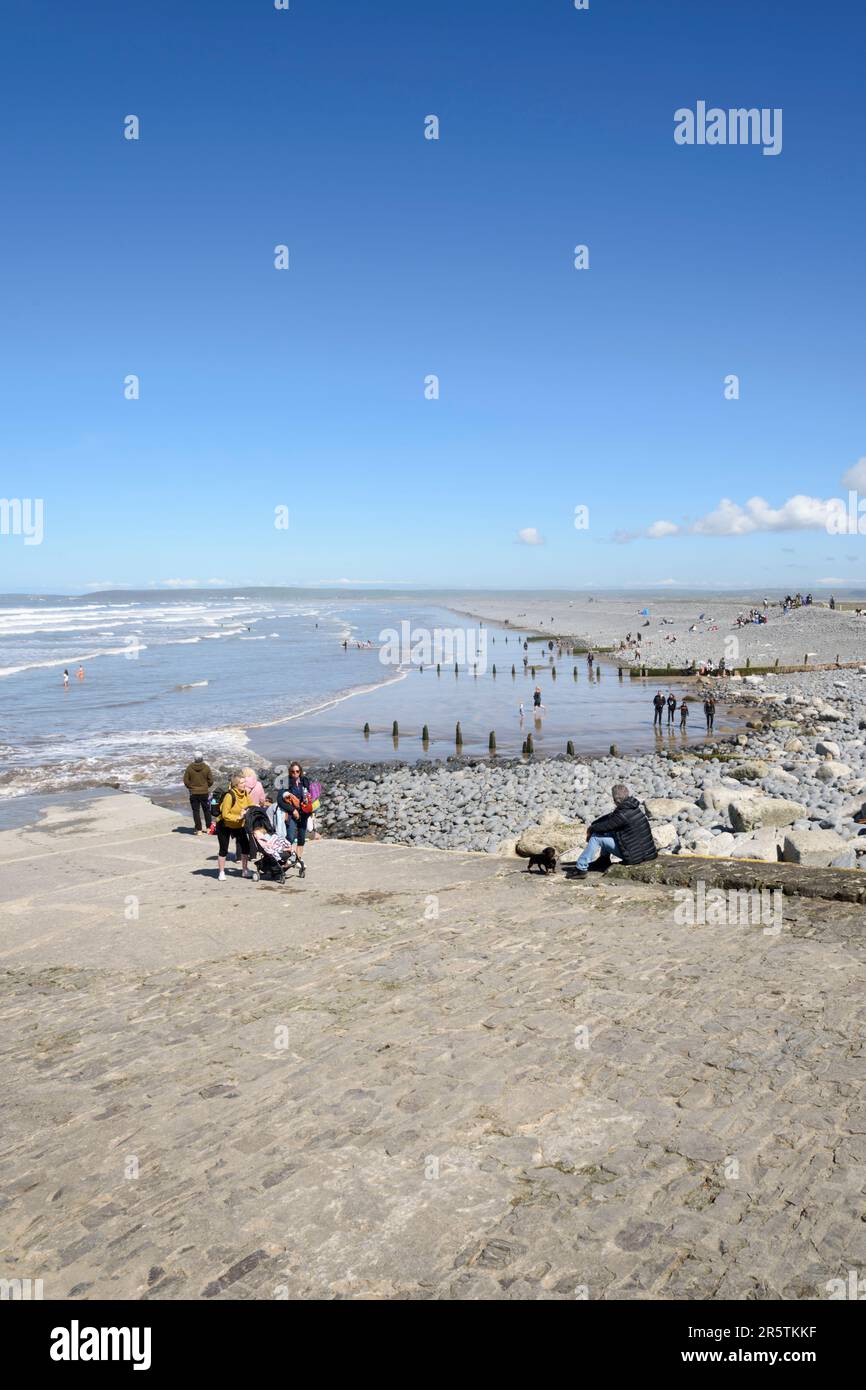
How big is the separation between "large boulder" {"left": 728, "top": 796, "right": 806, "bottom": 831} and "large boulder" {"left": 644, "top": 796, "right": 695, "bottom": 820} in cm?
196

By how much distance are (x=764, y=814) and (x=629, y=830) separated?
7.03m

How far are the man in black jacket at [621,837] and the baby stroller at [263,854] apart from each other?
13.9ft

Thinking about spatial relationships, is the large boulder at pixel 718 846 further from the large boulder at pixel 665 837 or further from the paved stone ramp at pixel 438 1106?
the paved stone ramp at pixel 438 1106

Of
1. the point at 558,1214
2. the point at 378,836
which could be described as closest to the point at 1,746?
the point at 378,836

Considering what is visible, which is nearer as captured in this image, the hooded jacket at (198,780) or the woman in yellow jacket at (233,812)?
the woman in yellow jacket at (233,812)

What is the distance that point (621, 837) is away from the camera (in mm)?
11906

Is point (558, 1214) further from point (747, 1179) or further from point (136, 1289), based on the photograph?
point (136, 1289)

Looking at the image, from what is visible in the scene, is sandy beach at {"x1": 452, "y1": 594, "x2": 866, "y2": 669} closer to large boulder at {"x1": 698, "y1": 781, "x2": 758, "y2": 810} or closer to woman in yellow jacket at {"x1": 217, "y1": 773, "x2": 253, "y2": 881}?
large boulder at {"x1": 698, "y1": 781, "x2": 758, "y2": 810}

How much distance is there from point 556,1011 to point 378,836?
14.0 metres

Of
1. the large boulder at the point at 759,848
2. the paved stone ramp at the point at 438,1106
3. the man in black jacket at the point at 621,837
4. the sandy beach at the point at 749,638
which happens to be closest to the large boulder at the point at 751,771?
the large boulder at the point at 759,848

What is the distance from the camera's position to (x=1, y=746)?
3125 cm

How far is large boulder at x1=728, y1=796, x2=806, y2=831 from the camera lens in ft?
57.6

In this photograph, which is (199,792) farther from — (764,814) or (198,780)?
(764,814)

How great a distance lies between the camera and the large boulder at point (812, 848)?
12.1 m
